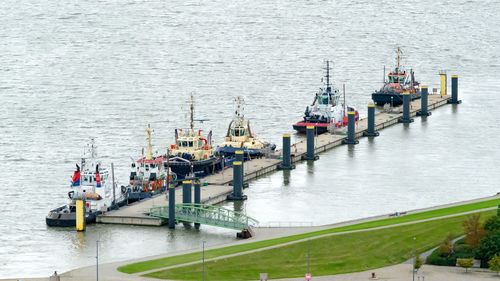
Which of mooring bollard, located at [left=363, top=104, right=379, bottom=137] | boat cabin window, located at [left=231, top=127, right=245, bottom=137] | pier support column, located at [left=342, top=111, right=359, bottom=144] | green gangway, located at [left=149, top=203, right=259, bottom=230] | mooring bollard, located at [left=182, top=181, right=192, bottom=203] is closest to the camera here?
green gangway, located at [left=149, top=203, right=259, bottom=230]

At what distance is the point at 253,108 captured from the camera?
169750 millimetres

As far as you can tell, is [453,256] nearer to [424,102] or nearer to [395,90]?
[424,102]

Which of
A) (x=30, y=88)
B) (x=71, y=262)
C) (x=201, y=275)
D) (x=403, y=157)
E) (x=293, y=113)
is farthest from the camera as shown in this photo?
(x=30, y=88)

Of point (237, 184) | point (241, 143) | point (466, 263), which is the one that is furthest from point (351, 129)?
point (466, 263)

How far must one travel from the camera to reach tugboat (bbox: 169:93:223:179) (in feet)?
420

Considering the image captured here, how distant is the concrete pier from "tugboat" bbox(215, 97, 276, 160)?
1431 millimetres

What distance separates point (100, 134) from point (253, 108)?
81.1ft

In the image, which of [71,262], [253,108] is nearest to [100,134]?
[253,108]

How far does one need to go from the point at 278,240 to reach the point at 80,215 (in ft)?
55.9

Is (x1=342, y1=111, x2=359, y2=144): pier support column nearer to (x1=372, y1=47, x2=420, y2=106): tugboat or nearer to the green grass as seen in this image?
(x1=372, y1=47, x2=420, y2=106): tugboat

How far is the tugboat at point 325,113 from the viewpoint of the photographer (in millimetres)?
154750

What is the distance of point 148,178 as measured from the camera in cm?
12150

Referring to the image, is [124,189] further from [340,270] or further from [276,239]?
[340,270]

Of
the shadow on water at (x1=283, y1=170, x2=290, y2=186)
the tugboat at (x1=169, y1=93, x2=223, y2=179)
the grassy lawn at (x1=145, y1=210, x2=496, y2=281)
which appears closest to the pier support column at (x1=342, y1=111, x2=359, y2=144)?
the shadow on water at (x1=283, y1=170, x2=290, y2=186)
